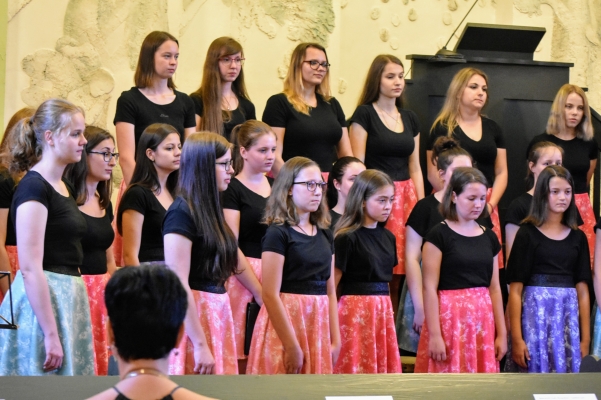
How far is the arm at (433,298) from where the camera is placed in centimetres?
423

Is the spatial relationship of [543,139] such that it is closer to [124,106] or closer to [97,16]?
[124,106]

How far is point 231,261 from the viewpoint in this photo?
3.47m

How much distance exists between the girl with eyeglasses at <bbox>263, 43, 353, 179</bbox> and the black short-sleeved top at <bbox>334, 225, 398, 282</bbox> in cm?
74

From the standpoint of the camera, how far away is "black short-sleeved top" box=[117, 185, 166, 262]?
12.5 feet

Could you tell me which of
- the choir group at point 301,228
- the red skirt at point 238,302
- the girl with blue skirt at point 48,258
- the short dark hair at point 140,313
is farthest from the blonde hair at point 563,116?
the short dark hair at point 140,313

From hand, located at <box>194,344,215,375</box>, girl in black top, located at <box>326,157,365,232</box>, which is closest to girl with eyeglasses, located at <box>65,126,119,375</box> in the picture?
hand, located at <box>194,344,215,375</box>

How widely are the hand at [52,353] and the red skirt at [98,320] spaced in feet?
1.43

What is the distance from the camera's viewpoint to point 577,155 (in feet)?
17.6

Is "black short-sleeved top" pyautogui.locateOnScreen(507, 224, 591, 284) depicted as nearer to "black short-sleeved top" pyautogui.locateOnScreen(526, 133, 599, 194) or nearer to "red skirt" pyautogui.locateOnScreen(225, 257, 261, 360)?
"black short-sleeved top" pyautogui.locateOnScreen(526, 133, 599, 194)

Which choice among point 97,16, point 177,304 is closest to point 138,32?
point 97,16

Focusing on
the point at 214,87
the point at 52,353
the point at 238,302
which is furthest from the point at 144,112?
the point at 52,353

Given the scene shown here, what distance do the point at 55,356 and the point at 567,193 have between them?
2.62 m

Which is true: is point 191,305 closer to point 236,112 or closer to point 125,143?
point 125,143

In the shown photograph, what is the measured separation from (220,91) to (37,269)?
1872 millimetres
